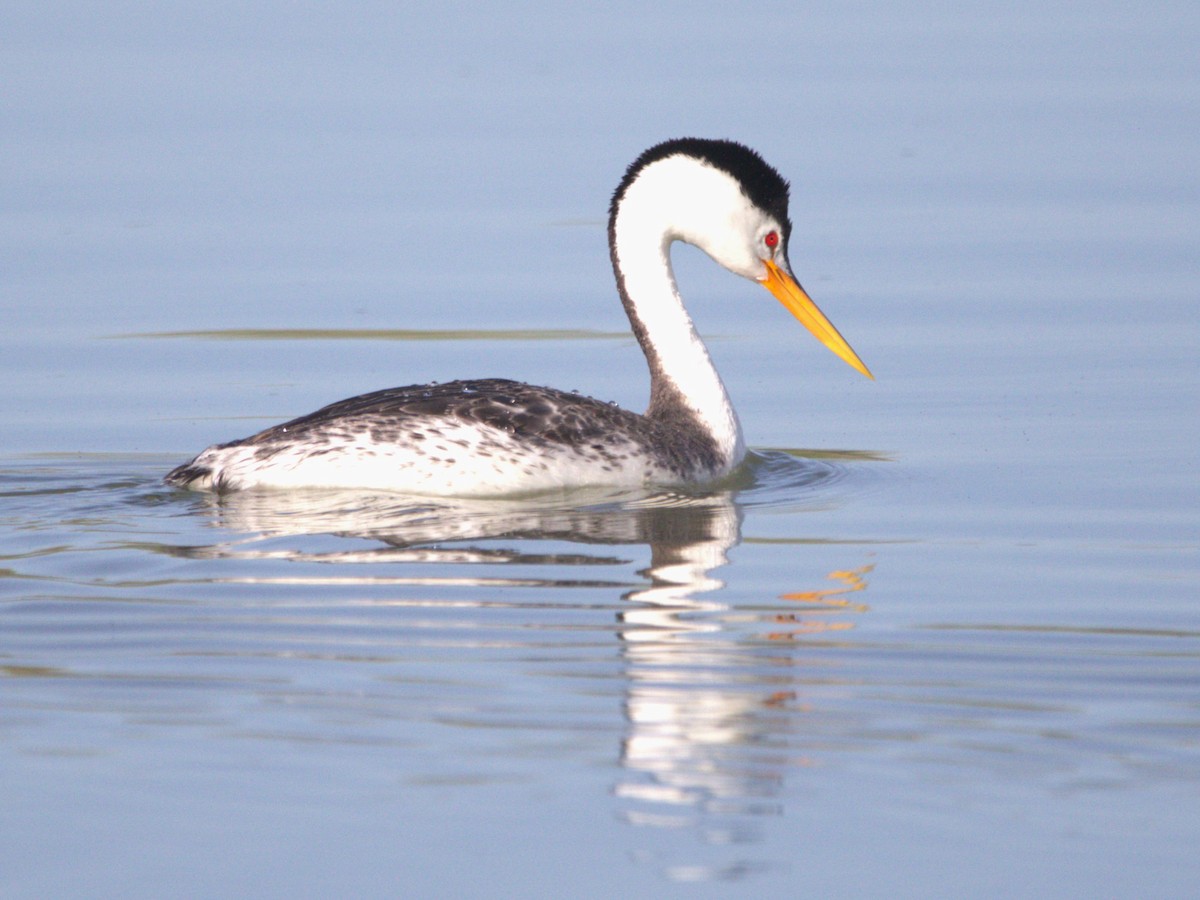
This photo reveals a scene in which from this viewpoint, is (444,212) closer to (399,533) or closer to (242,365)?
(242,365)

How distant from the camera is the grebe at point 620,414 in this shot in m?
9.07

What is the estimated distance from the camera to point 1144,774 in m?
5.68

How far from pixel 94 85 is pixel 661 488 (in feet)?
34.9

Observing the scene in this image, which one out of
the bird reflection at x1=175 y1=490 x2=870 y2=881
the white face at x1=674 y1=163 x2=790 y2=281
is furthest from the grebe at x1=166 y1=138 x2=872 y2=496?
the bird reflection at x1=175 y1=490 x2=870 y2=881

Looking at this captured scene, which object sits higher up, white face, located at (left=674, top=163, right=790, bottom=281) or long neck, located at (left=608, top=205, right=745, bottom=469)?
white face, located at (left=674, top=163, right=790, bottom=281)

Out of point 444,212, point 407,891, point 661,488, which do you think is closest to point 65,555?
point 661,488

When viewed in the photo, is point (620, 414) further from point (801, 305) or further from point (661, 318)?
point (801, 305)

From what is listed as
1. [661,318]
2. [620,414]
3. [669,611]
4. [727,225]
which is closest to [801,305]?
[727,225]

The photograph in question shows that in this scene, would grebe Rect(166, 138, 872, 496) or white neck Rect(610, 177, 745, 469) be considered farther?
white neck Rect(610, 177, 745, 469)

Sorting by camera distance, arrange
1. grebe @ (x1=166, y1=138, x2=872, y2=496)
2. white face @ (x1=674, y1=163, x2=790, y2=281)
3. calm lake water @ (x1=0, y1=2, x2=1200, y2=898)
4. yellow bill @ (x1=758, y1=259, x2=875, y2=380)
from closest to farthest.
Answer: calm lake water @ (x1=0, y1=2, x2=1200, y2=898), grebe @ (x1=166, y1=138, x2=872, y2=496), white face @ (x1=674, y1=163, x2=790, y2=281), yellow bill @ (x1=758, y1=259, x2=875, y2=380)

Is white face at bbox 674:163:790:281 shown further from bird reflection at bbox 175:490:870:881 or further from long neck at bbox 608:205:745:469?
bird reflection at bbox 175:490:870:881

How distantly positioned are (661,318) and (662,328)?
0.06m

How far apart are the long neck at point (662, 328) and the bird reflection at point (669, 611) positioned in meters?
0.60

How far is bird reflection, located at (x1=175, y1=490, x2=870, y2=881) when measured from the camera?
5594 millimetres
